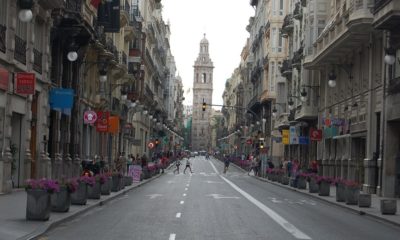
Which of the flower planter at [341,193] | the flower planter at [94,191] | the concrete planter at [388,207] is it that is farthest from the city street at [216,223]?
the flower planter at [341,193]

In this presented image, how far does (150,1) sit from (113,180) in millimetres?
61471

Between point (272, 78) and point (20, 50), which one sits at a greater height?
point (272, 78)

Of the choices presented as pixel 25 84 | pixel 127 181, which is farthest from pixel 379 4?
pixel 127 181

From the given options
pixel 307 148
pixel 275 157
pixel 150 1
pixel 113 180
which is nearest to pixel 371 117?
pixel 113 180

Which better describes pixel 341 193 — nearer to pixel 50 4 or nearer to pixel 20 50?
pixel 20 50

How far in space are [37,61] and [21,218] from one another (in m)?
15.7

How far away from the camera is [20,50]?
29609mm

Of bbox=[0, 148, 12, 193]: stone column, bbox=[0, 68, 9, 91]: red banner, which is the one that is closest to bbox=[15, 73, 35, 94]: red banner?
bbox=[0, 68, 9, 91]: red banner

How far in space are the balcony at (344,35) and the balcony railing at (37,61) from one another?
14.9m

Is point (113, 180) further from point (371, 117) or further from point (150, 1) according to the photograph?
point (150, 1)

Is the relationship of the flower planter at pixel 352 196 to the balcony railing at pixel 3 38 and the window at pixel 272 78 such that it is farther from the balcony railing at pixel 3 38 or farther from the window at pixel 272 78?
the window at pixel 272 78

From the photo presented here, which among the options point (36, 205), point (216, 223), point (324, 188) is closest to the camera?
point (36, 205)

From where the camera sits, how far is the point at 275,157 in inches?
3233

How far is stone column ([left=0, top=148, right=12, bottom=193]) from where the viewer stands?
2662cm
